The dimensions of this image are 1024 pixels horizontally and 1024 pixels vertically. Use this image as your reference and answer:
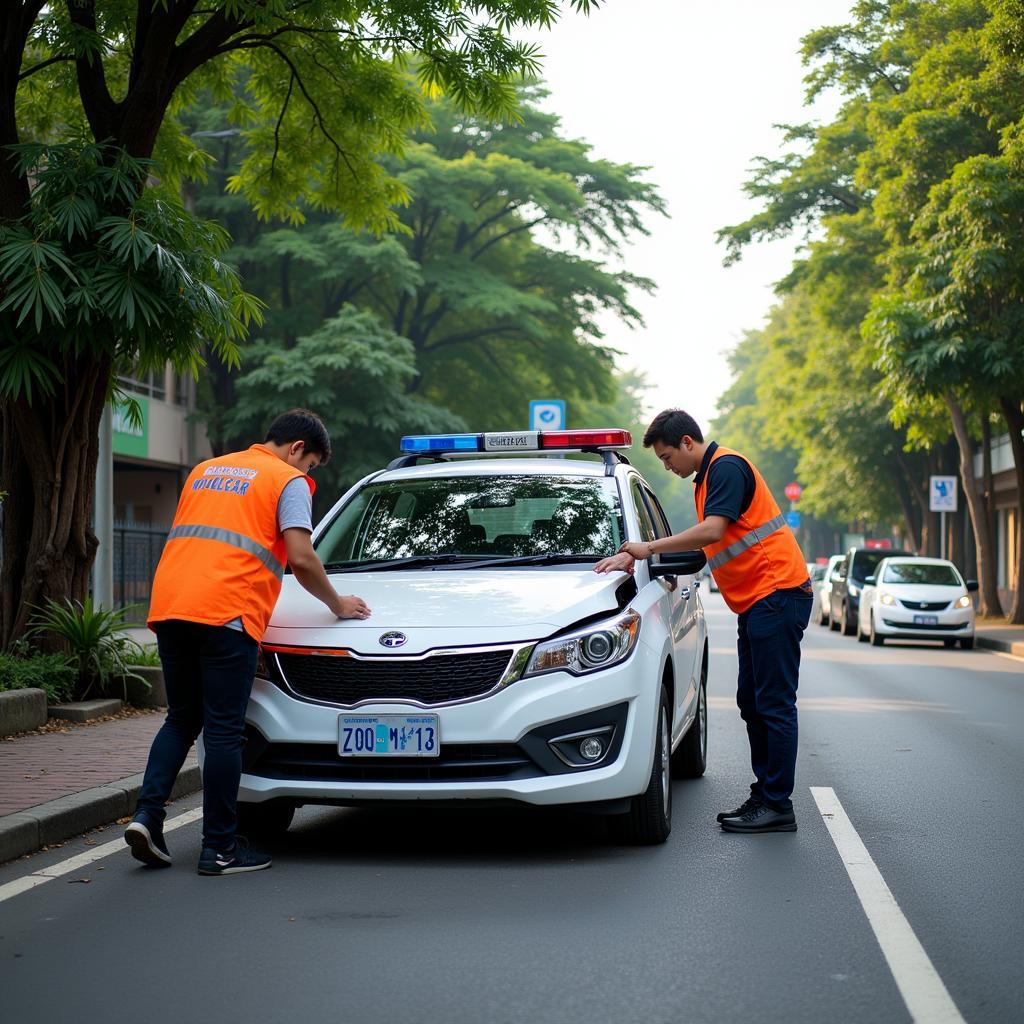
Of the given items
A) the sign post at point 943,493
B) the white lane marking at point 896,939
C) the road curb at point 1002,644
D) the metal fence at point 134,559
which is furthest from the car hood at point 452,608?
the sign post at point 943,493

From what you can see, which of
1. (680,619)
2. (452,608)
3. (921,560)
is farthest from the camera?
(921,560)

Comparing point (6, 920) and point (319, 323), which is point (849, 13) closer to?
point (319, 323)

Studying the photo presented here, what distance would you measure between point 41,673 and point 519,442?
4411 mm

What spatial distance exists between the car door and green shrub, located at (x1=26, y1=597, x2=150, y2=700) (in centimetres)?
456

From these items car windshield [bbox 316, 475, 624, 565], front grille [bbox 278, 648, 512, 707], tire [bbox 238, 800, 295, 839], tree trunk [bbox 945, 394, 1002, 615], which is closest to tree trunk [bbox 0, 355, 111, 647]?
car windshield [bbox 316, 475, 624, 565]

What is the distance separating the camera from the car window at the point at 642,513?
7.65 metres

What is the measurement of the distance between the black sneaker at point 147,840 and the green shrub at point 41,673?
14.4ft

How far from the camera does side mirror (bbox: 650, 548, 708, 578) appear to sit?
22.3ft

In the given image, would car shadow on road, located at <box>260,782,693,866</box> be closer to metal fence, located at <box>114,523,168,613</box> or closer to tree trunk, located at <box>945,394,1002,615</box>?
metal fence, located at <box>114,523,168,613</box>

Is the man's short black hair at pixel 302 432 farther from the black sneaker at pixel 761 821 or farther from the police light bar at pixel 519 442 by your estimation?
the black sneaker at pixel 761 821

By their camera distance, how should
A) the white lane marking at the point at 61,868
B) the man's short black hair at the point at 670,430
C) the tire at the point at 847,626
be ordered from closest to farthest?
1. the white lane marking at the point at 61,868
2. the man's short black hair at the point at 670,430
3. the tire at the point at 847,626

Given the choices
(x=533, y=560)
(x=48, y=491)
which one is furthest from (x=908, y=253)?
(x=533, y=560)

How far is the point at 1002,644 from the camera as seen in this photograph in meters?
24.1

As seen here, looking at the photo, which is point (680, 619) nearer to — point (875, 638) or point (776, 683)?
point (776, 683)
